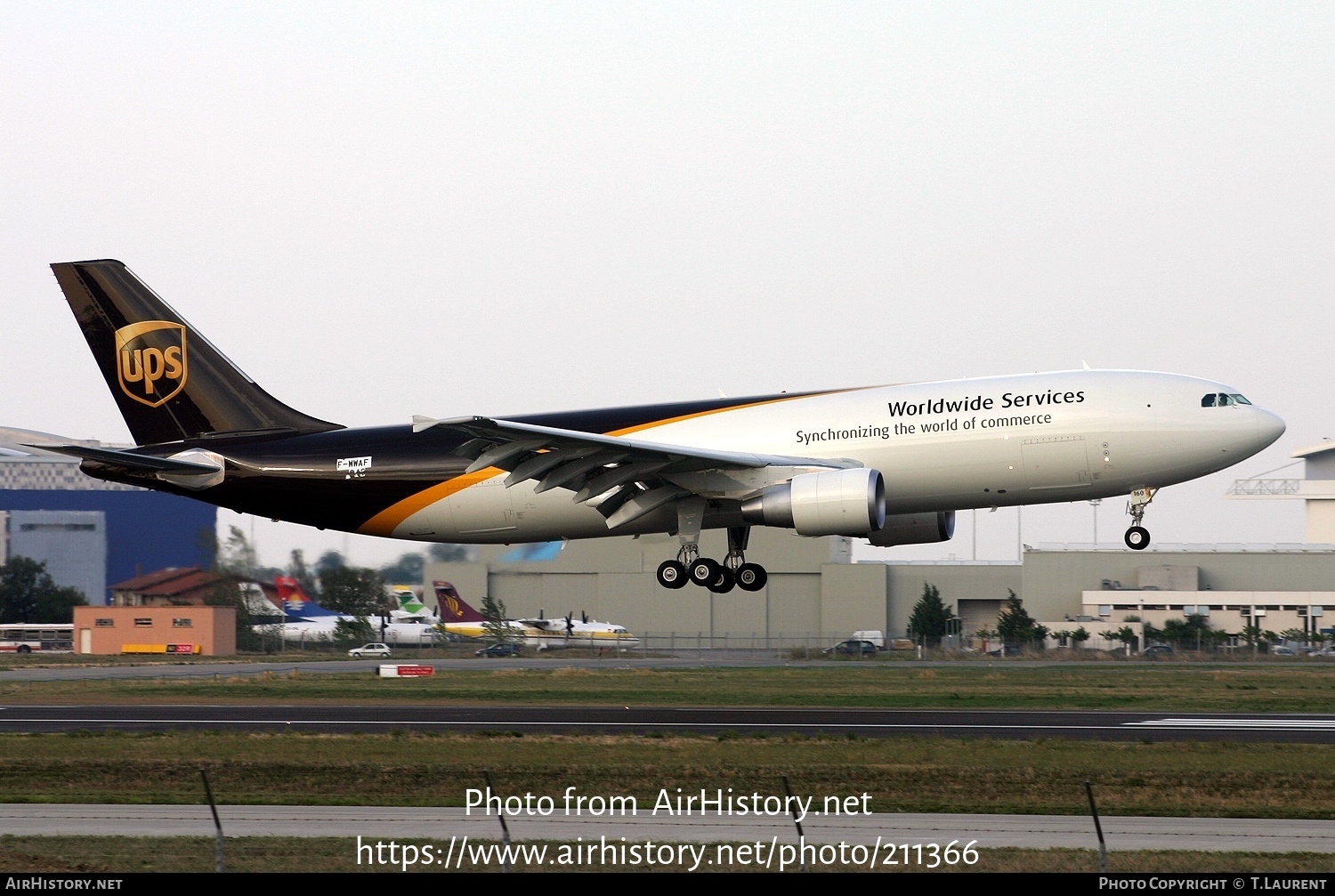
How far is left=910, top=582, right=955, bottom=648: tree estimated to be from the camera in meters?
89.2

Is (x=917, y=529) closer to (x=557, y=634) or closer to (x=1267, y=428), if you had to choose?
(x=1267, y=428)

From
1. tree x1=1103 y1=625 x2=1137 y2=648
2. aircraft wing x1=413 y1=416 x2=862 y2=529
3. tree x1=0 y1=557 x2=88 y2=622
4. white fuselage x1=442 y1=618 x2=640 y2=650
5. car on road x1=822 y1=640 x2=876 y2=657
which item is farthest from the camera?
tree x1=0 y1=557 x2=88 y2=622

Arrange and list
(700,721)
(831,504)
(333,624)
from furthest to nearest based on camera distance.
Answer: (333,624)
(700,721)
(831,504)

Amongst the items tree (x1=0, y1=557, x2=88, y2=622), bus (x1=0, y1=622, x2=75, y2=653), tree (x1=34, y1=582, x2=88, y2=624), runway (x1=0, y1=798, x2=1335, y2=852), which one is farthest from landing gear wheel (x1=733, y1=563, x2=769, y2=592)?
tree (x1=0, y1=557, x2=88, y2=622)

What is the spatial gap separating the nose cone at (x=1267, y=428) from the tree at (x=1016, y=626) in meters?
44.2

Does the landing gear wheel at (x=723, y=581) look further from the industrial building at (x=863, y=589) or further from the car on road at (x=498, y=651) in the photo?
the industrial building at (x=863, y=589)

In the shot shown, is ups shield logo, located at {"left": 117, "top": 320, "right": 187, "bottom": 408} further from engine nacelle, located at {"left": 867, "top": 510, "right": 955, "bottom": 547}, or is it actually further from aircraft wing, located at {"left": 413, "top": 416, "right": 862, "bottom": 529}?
engine nacelle, located at {"left": 867, "top": 510, "right": 955, "bottom": 547}

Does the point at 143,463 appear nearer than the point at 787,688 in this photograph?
Yes

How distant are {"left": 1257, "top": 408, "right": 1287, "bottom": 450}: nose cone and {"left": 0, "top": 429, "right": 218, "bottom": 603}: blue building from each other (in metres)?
111

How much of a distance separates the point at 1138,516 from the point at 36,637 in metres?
77.4

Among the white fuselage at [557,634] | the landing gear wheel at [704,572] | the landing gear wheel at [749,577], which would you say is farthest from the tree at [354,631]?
the landing gear wheel at [749,577]

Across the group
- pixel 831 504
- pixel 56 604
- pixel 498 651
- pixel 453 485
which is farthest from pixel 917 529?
pixel 56 604

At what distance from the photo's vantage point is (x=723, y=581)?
112 ft

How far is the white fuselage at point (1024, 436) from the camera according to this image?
30.9 meters
